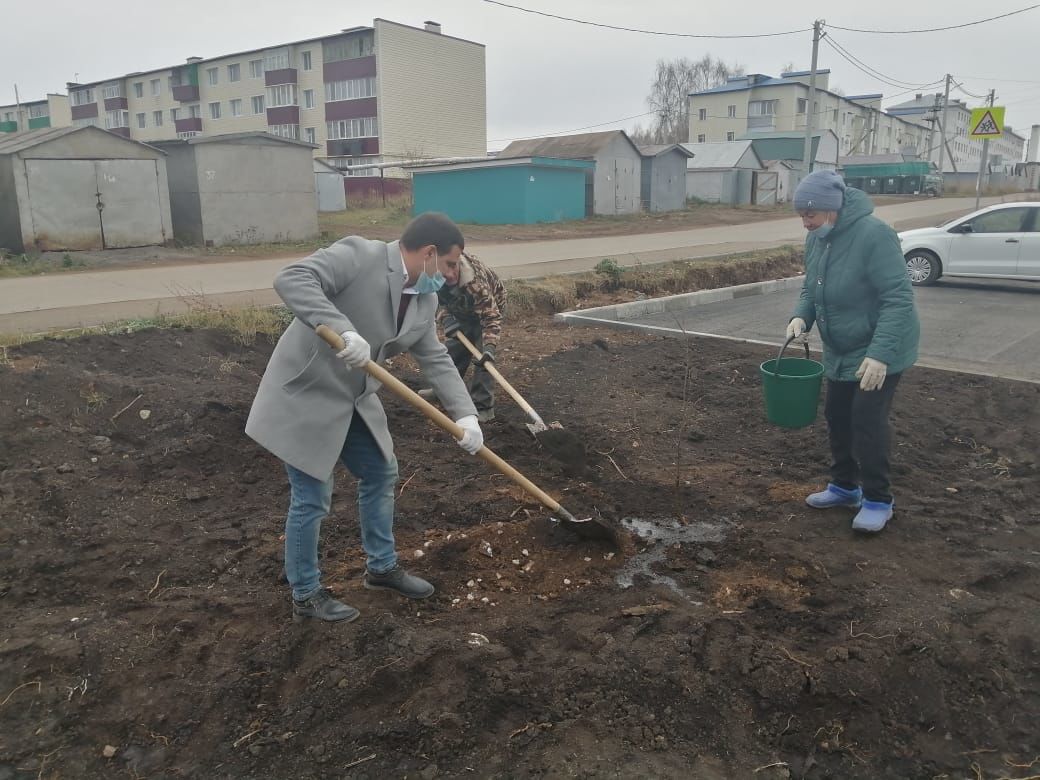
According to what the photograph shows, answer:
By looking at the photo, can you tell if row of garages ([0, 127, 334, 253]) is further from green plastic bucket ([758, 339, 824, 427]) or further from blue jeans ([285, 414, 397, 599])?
green plastic bucket ([758, 339, 824, 427])

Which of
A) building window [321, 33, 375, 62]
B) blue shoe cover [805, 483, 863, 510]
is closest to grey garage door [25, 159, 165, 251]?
blue shoe cover [805, 483, 863, 510]

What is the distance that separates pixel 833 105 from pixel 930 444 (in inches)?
2675

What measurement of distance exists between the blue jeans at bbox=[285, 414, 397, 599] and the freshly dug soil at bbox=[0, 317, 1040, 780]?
0.66 ft

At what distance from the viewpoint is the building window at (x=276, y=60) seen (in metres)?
48.3

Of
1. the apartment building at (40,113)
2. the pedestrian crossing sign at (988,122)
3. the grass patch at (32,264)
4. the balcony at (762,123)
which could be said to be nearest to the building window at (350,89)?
the apartment building at (40,113)

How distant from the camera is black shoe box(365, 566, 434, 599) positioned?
11.5ft

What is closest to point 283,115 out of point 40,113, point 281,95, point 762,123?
point 281,95

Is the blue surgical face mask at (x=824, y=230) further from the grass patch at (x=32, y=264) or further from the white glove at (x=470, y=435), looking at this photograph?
the grass patch at (x=32, y=264)

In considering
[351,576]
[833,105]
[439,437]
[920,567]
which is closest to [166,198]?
[439,437]

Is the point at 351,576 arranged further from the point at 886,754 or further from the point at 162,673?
the point at 886,754

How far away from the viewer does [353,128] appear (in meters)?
46.4

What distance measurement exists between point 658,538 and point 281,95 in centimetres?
5056

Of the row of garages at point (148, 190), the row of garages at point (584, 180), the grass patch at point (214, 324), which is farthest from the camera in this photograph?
the row of garages at point (584, 180)

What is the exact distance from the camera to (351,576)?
3758 millimetres
